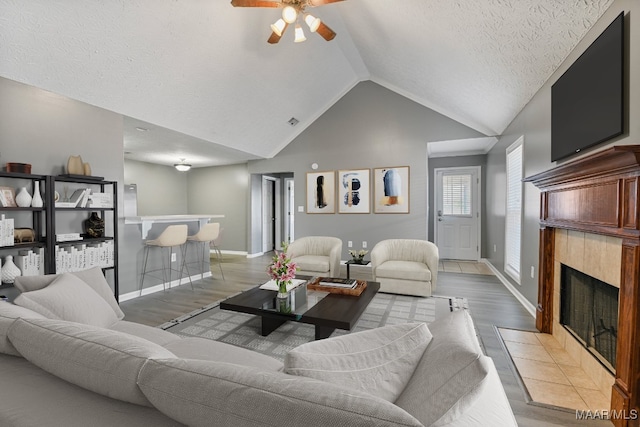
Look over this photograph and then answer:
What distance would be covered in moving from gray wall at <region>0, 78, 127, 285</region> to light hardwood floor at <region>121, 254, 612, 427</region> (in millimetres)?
797

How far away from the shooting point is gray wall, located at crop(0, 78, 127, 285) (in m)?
2.78

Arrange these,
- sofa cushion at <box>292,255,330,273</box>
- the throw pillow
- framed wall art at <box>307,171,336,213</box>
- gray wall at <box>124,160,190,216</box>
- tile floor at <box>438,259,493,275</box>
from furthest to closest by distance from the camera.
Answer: gray wall at <box>124,160,190,216</box>, framed wall art at <box>307,171,336,213</box>, tile floor at <box>438,259,493,275</box>, sofa cushion at <box>292,255,330,273</box>, the throw pillow

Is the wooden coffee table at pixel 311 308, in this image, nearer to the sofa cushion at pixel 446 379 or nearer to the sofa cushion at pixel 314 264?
the sofa cushion at pixel 314 264

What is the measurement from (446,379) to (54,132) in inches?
163

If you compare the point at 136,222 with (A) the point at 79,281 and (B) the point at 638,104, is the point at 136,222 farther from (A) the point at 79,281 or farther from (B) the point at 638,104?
(B) the point at 638,104

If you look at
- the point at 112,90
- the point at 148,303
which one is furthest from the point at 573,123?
the point at 148,303

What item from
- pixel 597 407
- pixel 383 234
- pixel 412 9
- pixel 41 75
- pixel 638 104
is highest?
pixel 412 9

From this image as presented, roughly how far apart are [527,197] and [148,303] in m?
4.86

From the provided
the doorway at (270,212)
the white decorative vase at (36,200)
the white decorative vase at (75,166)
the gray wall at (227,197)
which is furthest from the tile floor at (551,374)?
the gray wall at (227,197)

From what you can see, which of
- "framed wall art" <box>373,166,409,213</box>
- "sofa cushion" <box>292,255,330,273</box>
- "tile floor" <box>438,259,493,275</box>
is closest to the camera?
"sofa cushion" <box>292,255,330,273</box>

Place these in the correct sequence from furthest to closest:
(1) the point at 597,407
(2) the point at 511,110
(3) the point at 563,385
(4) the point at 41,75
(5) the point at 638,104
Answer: (2) the point at 511,110, (4) the point at 41,75, (3) the point at 563,385, (1) the point at 597,407, (5) the point at 638,104

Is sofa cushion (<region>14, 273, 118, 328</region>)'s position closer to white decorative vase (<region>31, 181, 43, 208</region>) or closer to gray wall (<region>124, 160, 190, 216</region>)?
white decorative vase (<region>31, 181, 43, 208</region>)

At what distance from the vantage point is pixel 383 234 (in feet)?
18.5

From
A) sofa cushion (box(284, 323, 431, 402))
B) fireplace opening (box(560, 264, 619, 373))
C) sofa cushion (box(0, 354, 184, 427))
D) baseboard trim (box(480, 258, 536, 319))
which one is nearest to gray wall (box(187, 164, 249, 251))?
baseboard trim (box(480, 258, 536, 319))
